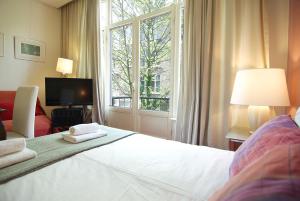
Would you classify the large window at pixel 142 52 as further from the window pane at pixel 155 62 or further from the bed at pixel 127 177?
the bed at pixel 127 177

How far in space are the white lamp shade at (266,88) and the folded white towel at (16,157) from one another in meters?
1.70

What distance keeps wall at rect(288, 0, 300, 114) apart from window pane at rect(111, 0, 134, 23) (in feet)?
7.78

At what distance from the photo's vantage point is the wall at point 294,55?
1.76 m

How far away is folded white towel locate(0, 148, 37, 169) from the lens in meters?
1.03

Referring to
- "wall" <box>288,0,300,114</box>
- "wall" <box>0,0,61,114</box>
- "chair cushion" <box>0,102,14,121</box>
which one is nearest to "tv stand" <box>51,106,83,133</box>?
"chair cushion" <box>0,102,14,121</box>

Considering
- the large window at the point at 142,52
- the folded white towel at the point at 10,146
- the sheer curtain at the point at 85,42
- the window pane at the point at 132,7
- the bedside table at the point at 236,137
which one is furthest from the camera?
the sheer curtain at the point at 85,42

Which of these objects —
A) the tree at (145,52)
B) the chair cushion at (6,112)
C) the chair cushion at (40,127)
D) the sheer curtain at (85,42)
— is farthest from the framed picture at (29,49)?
the tree at (145,52)

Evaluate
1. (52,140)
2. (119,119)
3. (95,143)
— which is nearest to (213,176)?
(95,143)

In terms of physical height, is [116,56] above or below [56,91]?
above

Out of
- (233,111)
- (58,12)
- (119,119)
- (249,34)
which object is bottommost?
(119,119)

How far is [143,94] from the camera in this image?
10.6 ft

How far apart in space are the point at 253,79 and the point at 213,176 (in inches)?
41.2

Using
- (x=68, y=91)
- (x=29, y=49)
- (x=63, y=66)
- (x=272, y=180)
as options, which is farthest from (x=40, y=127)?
(x=272, y=180)

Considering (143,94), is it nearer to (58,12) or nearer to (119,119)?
(119,119)
